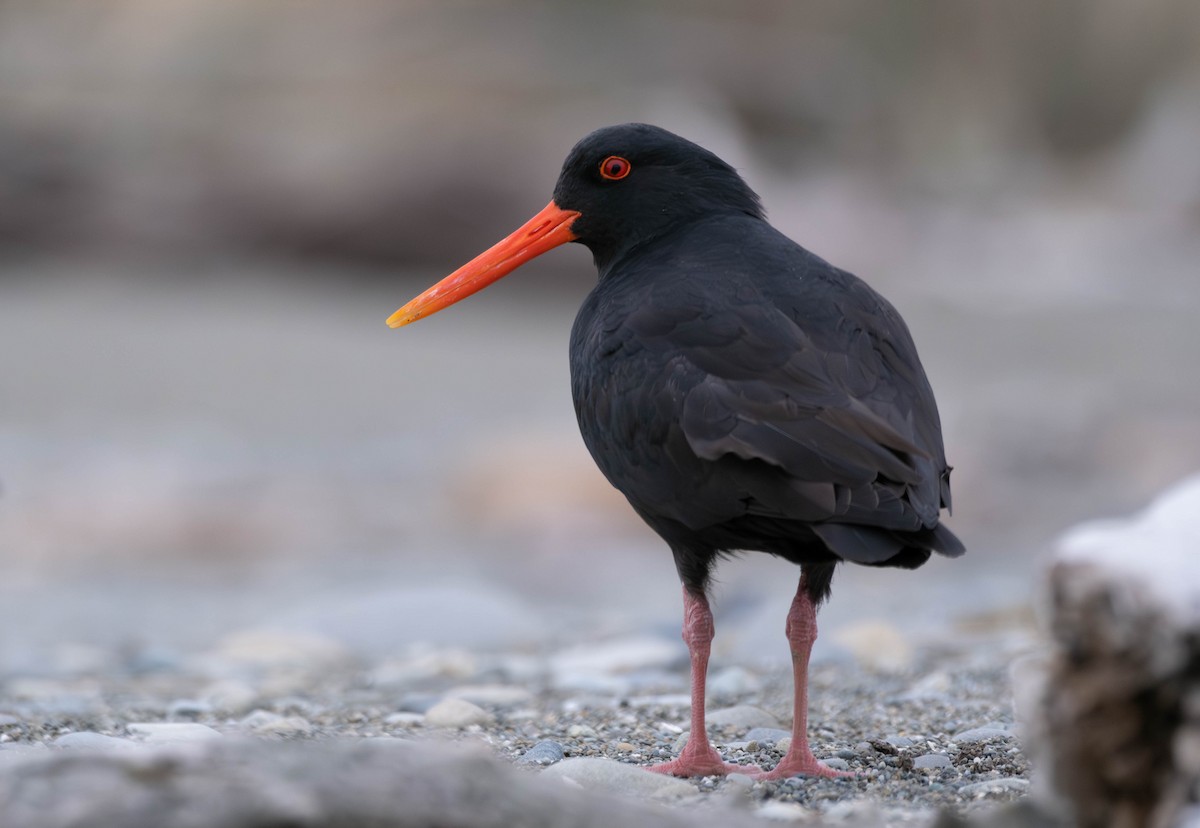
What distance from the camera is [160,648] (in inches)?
274

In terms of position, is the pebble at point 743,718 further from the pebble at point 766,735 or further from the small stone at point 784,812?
the small stone at point 784,812

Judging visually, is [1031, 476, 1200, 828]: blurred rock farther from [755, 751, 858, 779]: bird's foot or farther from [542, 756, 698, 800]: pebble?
[755, 751, 858, 779]: bird's foot

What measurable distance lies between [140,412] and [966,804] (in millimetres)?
10965

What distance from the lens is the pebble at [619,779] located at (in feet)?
11.0

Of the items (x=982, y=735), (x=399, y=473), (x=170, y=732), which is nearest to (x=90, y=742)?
(x=170, y=732)

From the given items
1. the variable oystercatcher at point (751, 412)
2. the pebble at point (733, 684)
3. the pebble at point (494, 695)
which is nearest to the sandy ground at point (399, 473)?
the pebble at point (733, 684)

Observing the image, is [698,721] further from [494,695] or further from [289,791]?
[289,791]

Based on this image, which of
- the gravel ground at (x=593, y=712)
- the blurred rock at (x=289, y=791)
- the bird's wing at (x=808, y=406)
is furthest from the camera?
the gravel ground at (x=593, y=712)

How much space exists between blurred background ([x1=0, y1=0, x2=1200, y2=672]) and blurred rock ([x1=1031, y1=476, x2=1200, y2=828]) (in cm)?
390

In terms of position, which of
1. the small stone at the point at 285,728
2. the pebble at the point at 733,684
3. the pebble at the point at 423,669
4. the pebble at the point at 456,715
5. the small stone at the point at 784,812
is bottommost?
the small stone at the point at 784,812

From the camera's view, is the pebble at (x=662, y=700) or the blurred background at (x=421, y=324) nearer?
the pebble at (x=662, y=700)

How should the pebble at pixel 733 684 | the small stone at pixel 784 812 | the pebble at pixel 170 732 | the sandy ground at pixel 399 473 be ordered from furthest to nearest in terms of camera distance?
the sandy ground at pixel 399 473 → the pebble at pixel 733 684 → the pebble at pixel 170 732 → the small stone at pixel 784 812

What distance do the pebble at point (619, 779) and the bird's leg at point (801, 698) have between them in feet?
0.98

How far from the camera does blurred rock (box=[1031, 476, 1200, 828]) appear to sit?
83.5 inches
